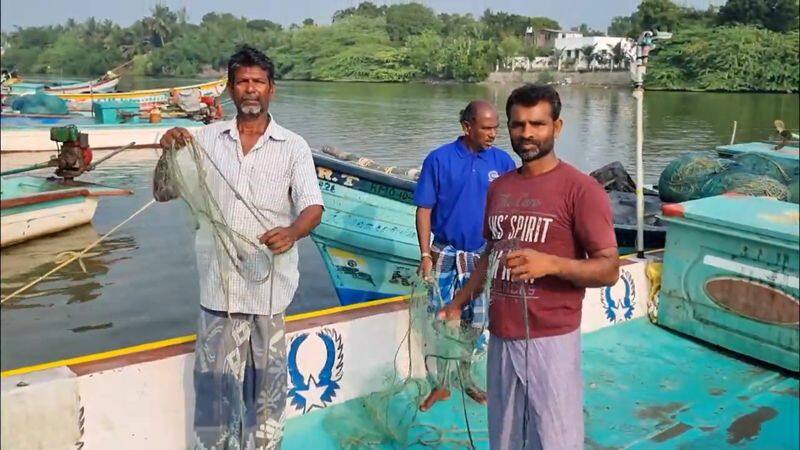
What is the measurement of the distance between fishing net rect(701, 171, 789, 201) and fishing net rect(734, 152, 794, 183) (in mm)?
77

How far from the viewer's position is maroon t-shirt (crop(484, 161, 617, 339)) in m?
2.13

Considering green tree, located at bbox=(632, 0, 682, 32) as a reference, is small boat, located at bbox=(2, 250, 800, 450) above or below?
below

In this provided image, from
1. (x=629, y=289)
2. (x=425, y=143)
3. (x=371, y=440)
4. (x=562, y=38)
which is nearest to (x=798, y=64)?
(x=629, y=289)

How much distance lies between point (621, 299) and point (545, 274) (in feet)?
8.55

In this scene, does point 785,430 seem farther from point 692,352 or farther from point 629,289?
point 629,289

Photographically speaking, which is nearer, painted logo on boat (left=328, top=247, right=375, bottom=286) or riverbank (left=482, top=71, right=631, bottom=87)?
painted logo on boat (left=328, top=247, right=375, bottom=286)

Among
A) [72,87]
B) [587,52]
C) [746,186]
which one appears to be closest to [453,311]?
[746,186]

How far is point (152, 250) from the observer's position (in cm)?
1078

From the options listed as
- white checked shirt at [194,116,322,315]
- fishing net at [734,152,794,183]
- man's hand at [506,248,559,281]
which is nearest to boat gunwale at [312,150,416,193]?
fishing net at [734,152,794,183]

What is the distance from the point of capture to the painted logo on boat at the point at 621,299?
442cm

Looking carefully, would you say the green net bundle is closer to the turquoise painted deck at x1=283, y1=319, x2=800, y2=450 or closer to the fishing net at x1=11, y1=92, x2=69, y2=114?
the turquoise painted deck at x1=283, y1=319, x2=800, y2=450

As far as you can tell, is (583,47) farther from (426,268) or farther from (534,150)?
(534,150)

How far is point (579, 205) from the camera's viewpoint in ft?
7.00

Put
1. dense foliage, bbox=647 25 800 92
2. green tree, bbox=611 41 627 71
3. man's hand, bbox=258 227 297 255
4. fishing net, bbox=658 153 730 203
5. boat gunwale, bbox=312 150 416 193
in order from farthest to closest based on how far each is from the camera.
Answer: green tree, bbox=611 41 627 71
fishing net, bbox=658 153 730 203
boat gunwale, bbox=312 150 416 193
dense foliage, bbox=647 25 800 92
man's hand, bbox=258 227 297 255
